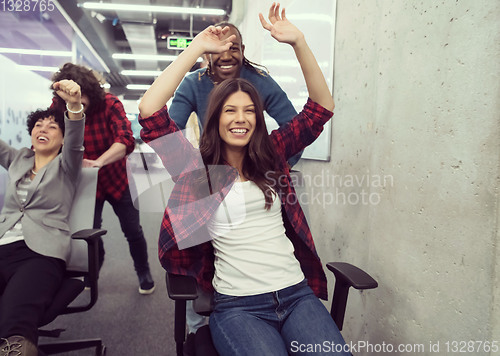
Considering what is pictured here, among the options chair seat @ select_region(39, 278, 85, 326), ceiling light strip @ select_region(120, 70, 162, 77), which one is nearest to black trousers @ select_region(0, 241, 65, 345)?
chair seat @ select_region(39, 278, 85, 326)

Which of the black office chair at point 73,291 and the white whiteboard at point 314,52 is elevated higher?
the white whiteboard at point 314,52

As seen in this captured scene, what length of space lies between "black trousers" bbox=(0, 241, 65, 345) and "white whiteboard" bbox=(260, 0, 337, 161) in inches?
53.5

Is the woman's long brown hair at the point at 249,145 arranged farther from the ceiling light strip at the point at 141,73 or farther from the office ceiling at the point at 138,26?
the ceiling light strip at the point at 141,73

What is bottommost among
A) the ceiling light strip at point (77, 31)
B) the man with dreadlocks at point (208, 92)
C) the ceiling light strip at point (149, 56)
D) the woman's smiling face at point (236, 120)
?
the woman's smiling face at point (236, 120)

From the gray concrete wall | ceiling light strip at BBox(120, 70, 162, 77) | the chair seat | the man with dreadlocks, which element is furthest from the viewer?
ceiling light strip at BBox(120, 70, 162, 77)

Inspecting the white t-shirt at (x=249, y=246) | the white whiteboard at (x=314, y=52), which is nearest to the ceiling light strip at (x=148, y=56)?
the white whiteboard at (x=314, y=52)

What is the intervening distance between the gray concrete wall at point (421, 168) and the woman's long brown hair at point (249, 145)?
42 cm

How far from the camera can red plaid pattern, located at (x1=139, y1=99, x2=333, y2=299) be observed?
1.26 meters

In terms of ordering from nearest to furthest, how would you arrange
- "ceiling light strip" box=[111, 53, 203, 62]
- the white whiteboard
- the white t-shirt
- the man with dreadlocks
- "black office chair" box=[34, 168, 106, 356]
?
the white t-shirt, "black office chair" box=[34, 168, 106, 356], the man with dreadlocks, the white whiteboard, "ceiling light strip" box=[111, 53, 203, 62]

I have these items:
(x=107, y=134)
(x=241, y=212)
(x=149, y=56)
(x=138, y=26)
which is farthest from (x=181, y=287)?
(x=149, y=56)

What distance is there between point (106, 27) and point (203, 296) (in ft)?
22.9

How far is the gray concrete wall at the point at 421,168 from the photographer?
3.12ft

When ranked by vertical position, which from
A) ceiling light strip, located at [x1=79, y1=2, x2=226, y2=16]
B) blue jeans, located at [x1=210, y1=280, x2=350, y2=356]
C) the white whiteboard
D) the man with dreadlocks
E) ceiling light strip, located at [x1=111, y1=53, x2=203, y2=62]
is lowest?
blue jeans, located at [x1=210, y1=280, x2=350, y2=356]

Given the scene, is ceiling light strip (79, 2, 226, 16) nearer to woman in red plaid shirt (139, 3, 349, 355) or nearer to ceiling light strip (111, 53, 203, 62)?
ceiling light strip (111, 53, 203, 62)
